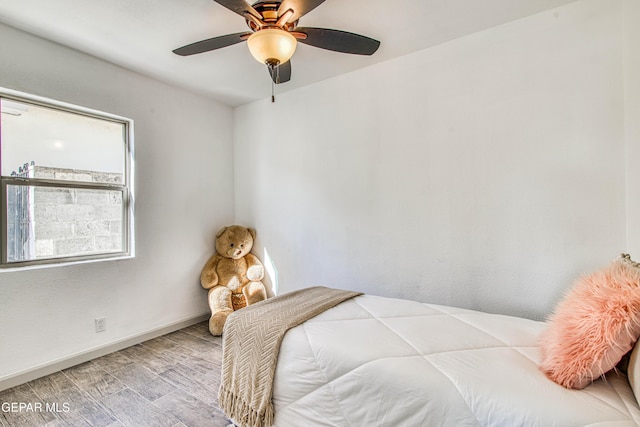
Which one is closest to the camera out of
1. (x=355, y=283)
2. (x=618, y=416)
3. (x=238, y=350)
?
(x=618, y=416)

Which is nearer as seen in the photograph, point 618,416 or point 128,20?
point 618,416

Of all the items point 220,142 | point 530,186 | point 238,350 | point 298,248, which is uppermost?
point 220,142

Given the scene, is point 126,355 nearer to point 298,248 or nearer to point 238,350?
point 238,350

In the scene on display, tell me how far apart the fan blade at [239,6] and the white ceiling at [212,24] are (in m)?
0.54

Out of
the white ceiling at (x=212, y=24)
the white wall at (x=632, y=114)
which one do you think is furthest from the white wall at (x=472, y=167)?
the white ceiling at (x=212, y=24)

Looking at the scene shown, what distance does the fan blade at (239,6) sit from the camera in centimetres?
131

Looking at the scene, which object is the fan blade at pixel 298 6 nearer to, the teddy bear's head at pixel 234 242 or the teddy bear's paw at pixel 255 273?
the teddy bear's head at pixel 234 242

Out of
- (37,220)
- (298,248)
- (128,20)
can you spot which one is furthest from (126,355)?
(128,20)

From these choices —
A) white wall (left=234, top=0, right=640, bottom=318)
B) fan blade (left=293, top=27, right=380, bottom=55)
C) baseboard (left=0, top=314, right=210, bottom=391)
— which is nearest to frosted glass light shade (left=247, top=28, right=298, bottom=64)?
fan blade (left=293, top=27, right=380, bottom=55)

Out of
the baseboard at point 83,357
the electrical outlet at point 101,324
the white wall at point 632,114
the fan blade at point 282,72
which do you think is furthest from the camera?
the electrical outlet at point 101,324

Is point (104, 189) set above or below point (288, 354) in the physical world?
above

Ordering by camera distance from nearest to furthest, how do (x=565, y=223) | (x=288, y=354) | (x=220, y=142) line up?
(x=288, y=354), (x=565, y=223), (x=220, y=142)

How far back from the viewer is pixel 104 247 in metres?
2.60

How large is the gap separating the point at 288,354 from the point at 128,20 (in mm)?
2299
